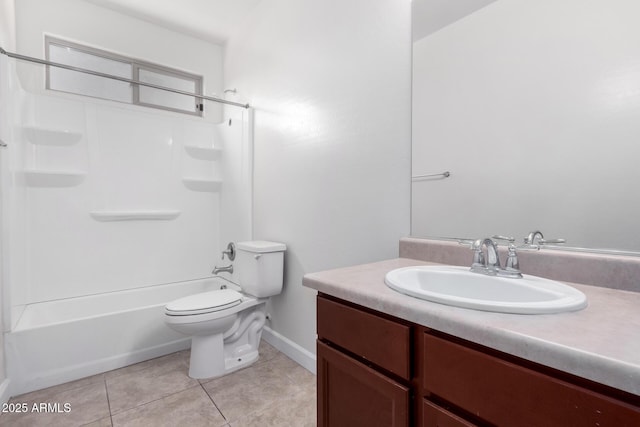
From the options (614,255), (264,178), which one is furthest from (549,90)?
(264,178)

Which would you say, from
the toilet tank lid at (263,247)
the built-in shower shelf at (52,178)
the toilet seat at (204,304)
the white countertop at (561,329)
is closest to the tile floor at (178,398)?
the toilet seat at (204,304)

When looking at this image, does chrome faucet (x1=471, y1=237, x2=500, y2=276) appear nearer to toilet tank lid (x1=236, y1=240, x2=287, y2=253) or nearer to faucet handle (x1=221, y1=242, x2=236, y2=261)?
toilet tank lid (x1=236, y1=240, x2=287, y2=253)

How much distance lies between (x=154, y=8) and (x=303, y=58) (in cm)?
160

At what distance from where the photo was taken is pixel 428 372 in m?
0.72

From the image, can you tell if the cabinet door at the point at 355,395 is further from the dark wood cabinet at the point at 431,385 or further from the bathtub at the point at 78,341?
the bathtub at the point at 78,341

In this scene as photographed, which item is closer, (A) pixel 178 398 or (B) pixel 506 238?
(B) pixel 506 238

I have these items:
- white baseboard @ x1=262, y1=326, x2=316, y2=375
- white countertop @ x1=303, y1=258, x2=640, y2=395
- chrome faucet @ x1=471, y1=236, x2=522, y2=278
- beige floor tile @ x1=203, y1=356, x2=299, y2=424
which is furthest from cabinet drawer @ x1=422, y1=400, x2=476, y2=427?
white baseboard @ x1=262, y1=326, x2=316, y2=375

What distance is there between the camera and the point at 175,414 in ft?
5.07

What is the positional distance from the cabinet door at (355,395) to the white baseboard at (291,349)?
955 mm

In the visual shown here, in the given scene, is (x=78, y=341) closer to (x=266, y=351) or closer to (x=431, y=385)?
(x=266, y=351)

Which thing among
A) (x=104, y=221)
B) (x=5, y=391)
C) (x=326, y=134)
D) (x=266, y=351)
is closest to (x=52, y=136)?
(x=104, y=221)

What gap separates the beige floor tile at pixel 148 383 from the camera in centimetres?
166

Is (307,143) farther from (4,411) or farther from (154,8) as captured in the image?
(4,411)

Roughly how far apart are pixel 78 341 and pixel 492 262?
2.33 metres
